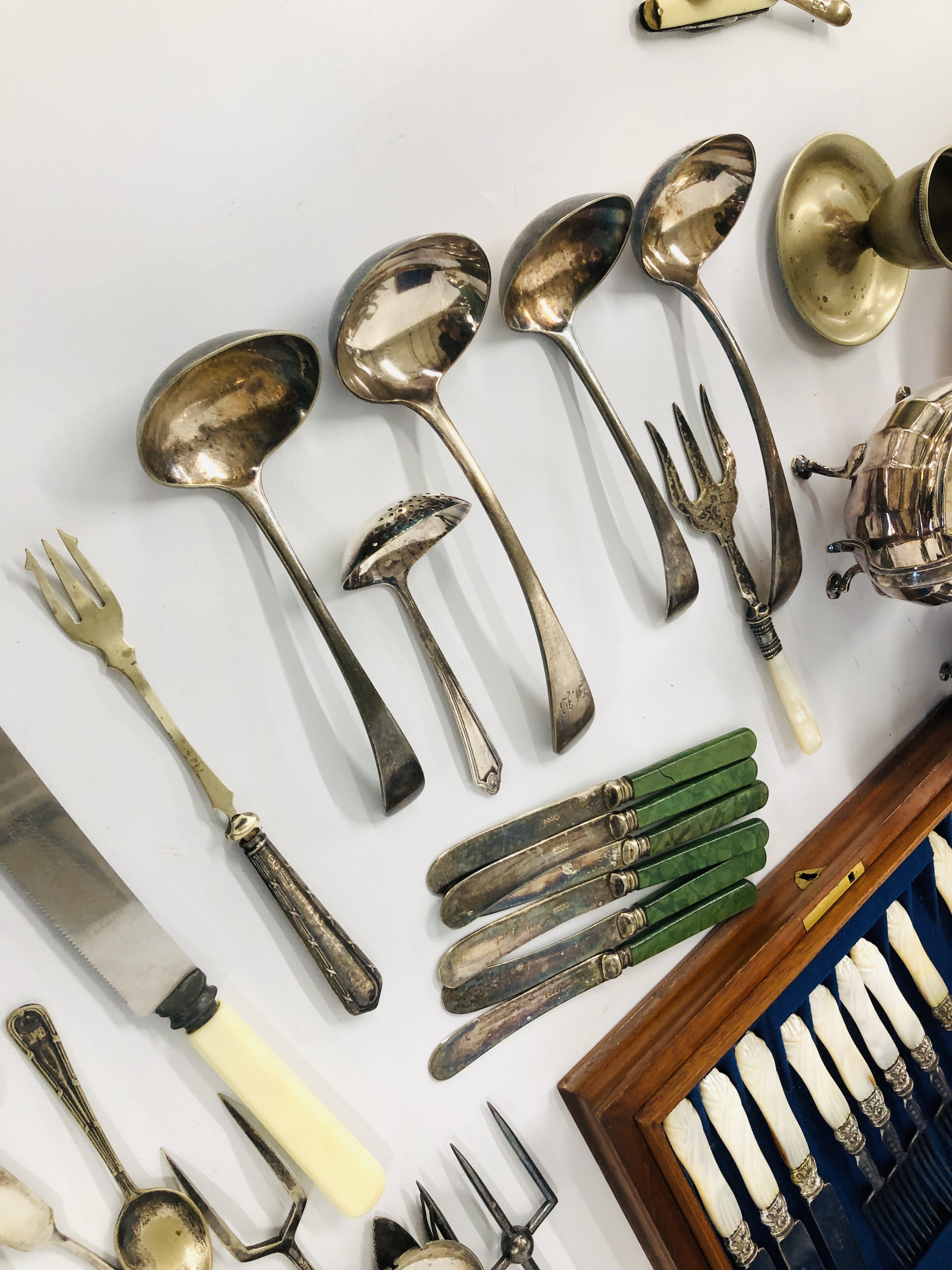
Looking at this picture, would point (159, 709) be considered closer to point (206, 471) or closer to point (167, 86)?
point (206, 471)

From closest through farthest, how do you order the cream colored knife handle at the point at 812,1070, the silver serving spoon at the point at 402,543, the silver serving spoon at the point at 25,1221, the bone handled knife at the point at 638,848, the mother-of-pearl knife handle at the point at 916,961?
the silver serving spoon at the point at 25,1221
the silver serving spoon at the point at 402,543
the bone handled knife at the point at 638,848
the cream colored knife handle at the point at 812,1070
the mother-of-pearl knife handle at the point at 916,961

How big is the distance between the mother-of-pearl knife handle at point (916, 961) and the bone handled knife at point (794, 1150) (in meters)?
0.24

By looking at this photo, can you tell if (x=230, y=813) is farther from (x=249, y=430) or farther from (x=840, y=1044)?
(x=840, y=1044)

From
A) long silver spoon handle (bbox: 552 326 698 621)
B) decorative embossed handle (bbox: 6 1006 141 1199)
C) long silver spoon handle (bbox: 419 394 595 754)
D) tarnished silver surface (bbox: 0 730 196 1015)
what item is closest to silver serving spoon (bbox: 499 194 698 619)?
long silver spoon handle (bbox: 552 326 698 621)

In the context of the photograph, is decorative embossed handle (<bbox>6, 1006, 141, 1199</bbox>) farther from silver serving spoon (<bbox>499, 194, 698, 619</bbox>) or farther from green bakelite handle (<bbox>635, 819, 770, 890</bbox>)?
silver serving spoon (<bbox>499, 194, 698, 619</bbox>)

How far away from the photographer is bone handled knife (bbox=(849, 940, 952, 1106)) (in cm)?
95

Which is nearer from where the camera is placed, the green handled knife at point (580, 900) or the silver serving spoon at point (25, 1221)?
the silver serving spoon at point (25, 1221)

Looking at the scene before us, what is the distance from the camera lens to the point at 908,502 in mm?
891

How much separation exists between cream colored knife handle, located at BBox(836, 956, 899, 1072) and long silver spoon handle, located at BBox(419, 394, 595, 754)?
1.45 feet

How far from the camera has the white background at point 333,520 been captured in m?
0.59

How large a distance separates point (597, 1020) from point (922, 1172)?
0.47 meters

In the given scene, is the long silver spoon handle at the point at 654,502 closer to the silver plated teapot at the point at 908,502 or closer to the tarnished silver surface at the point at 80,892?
the silver plated teapot at the point at 908,502

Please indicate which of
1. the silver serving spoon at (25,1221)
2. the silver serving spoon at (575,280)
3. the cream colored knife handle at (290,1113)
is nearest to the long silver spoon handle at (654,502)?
the silver serving spoon at (575,280)

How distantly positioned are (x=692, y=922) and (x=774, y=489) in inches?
18.6
